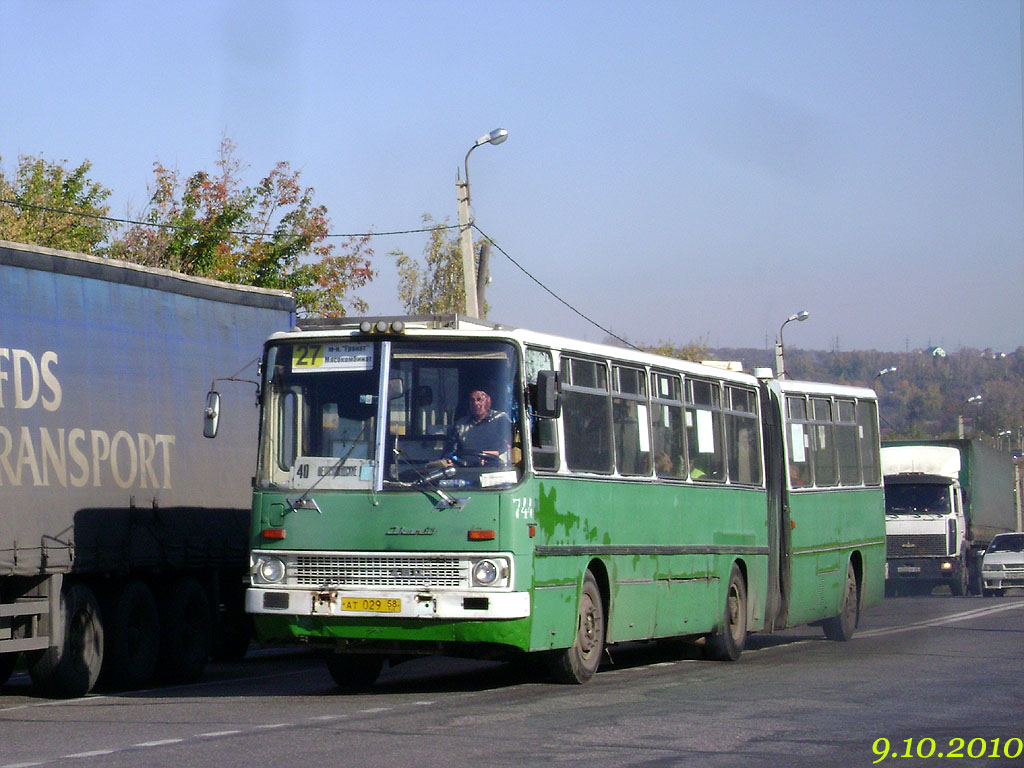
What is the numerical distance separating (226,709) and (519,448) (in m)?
3.06

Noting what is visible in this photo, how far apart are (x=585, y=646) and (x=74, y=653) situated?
4.54 metres

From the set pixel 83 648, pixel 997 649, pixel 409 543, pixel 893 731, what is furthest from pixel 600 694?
pixel 997 649

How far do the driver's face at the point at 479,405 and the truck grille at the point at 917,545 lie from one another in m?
27.5

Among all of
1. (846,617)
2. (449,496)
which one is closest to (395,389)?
(449,496)

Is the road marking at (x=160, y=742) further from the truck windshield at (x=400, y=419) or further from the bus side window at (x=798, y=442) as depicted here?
the bus side window at (x=798, y=442)

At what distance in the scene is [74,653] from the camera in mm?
14258

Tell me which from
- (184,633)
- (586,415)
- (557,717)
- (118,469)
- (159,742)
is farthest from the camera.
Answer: (184,633)

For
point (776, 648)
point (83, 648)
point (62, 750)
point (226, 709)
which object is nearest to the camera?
point (62, 750)

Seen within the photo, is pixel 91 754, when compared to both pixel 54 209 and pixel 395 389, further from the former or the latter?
pixel 54 209

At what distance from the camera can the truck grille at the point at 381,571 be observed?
12.6 meters

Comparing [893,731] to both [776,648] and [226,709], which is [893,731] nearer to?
[226,709]

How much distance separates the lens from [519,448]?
12.9 m

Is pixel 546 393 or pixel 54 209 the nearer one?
pixel 546 393

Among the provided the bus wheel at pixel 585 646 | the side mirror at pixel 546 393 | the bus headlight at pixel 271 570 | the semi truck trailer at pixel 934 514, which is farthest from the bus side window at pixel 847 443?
the semi truck trailer at pixel 934 514
